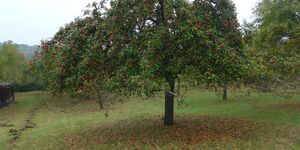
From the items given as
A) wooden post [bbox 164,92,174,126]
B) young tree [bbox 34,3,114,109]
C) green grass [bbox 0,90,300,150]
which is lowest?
green grass [bbox 0,90,300,150]

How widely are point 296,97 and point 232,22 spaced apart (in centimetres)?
1738

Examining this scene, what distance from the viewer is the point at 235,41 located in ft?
58.1

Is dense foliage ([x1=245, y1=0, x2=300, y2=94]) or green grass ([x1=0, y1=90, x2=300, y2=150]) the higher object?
dense foliage ([x1=245, y1=0, x2=300, y2=94])

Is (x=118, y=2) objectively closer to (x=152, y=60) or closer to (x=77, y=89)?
(x=152, y=60)

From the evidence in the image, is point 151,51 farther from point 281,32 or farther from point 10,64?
point 10,64

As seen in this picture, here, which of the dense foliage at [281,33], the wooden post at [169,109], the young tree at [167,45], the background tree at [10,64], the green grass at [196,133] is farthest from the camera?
the background tree at [10,64]

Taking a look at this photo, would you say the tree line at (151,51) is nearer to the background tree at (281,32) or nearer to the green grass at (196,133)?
the green grass at (196,133)

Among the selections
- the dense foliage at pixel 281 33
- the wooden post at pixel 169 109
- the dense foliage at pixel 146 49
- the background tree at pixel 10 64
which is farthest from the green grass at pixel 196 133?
the background tree at pixel 10 64

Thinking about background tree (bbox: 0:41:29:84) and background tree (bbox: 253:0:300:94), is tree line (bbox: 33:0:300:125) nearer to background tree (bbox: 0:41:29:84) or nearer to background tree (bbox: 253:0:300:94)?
background tree (bbox: 253:0:300:94)

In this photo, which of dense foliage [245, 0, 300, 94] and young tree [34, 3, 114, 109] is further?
dense foliage [245, 0, 300, 94]

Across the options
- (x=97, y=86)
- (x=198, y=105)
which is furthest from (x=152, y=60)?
(x=198, y=105)

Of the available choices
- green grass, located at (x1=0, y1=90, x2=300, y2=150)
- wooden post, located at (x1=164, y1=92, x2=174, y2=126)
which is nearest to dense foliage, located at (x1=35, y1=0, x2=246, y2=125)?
green grass, located at (x1=0, y1=90, x2=300, y2=150)

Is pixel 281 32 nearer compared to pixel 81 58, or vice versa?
pixel 81 58

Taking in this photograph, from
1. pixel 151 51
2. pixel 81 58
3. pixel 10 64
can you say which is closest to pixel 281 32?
pixel 151 51
